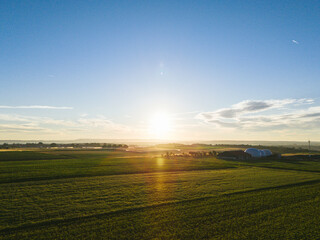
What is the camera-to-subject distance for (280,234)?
12.8 m

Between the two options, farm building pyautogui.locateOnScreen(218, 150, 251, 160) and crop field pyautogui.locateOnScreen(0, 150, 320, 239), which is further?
farm building pyautogui.locateOnScreen(218, 150, 251, 160)

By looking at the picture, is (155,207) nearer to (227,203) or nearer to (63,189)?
(227,203)

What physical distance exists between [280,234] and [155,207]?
9055 mm

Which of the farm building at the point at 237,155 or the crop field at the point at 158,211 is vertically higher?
the farm building at the point at 237,155

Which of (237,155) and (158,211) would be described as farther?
(237,155)

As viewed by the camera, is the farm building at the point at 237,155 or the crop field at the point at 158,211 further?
the farm building at the point at 237,155

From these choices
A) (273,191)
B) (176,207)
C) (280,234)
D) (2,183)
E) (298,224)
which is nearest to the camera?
(280,234)

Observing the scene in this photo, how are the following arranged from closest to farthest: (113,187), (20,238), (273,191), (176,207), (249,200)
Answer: (20,238) → (176,207) → (249,200) → (273,191) → (113,187)

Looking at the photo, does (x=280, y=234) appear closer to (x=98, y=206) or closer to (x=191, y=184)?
(x=98, y=206)

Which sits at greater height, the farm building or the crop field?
the farm building

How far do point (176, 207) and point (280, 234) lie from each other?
7.60 metres

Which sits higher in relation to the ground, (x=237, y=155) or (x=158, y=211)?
(x=237, y=155)

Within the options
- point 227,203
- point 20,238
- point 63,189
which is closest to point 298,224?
point 227,203

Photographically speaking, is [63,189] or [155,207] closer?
[155,207]
